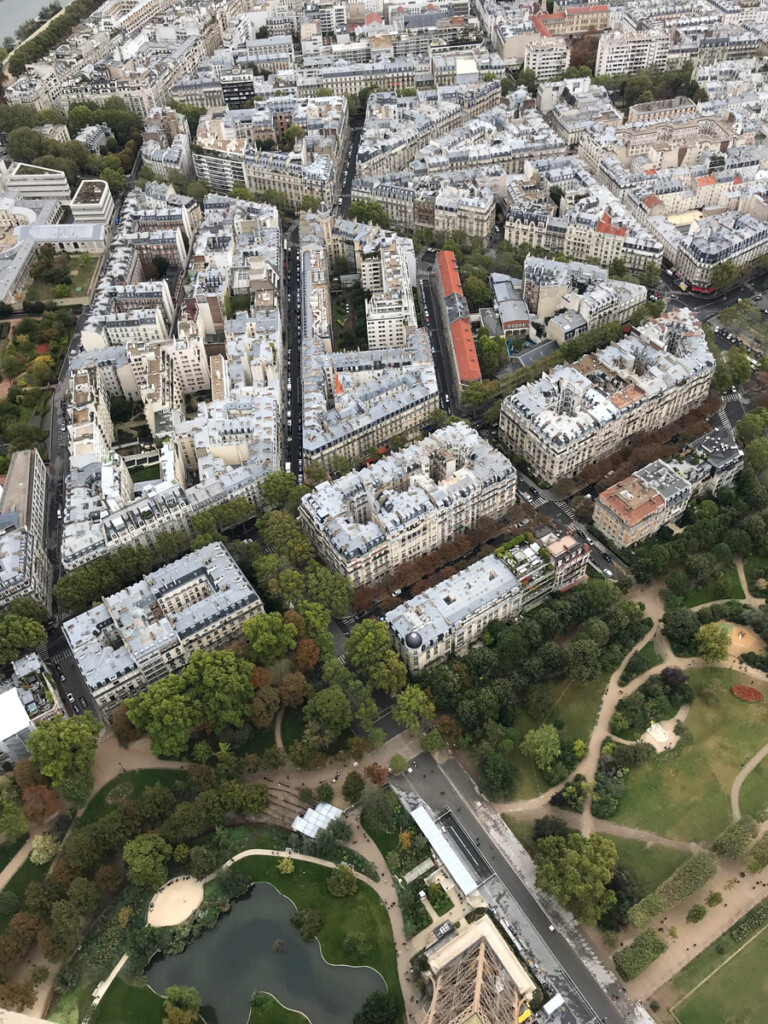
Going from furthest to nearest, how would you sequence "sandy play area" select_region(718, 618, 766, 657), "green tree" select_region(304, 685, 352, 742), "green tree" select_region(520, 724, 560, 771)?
"sandy play area" select_region(718, 618, 766, 657) → "green tree" select_region(304, 685, 352, 742) → "green tree" select_region(520, 724, 560, 771)

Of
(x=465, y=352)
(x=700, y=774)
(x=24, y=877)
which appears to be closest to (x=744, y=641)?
(x=700, y=774)

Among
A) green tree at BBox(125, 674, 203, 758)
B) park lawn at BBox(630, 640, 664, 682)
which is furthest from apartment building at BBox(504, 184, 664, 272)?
green tree at BBox(125, 674, 203, 758)

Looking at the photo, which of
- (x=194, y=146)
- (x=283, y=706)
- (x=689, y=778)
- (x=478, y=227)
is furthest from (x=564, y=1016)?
(x=194, y=146)

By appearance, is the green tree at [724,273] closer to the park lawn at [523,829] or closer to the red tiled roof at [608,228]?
the red tiled roof at [608,228]

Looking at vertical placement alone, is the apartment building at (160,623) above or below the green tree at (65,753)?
above

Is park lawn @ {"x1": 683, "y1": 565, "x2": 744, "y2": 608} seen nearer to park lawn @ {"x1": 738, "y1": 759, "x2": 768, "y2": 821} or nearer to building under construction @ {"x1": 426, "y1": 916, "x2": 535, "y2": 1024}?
park lawn @ {"x1": 738, "y1": 759, "x2": 768, "y2": 821}

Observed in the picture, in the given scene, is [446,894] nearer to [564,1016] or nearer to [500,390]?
[564,1016]

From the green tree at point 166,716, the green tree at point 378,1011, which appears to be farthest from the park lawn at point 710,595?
the green tree at point 166,716
